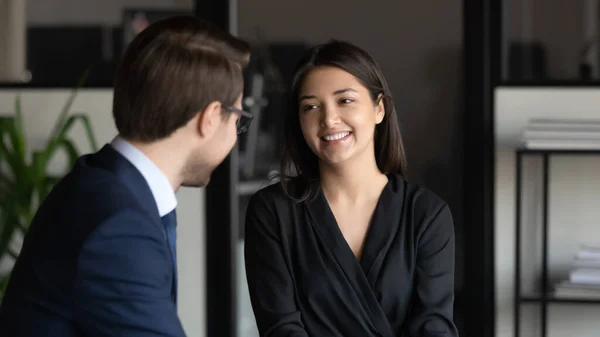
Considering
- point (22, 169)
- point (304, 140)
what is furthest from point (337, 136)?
point (22, 169)

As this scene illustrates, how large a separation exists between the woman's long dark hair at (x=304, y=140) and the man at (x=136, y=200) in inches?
14.3

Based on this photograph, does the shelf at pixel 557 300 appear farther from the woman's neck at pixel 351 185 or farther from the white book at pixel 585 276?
the woman's neck at pixel 351 185

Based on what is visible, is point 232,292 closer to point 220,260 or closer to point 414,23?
point 220,260

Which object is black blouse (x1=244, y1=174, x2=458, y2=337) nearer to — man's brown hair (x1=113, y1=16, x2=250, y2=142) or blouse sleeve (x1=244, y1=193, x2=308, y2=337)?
blouse sleeve (x1=244, y1=193, x2=308, y2=337)

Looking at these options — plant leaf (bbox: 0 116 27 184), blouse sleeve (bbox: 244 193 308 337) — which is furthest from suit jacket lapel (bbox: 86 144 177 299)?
plant leaf (bbox: 0 116 27 184)

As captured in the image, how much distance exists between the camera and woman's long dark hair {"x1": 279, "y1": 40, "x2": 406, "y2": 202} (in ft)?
6.39

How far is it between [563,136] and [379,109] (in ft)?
4.43

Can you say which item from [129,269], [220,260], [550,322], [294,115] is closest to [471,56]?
[550,322]

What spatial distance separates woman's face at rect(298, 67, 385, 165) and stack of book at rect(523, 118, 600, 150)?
1385 millimetres

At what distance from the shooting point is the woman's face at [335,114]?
1.91 metres

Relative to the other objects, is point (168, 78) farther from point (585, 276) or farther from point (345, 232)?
point (585, 276)

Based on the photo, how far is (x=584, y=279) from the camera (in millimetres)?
3160

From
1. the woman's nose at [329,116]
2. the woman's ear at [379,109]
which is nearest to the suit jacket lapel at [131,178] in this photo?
the woman's nose at [329,116]

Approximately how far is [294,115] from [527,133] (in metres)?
1.41
